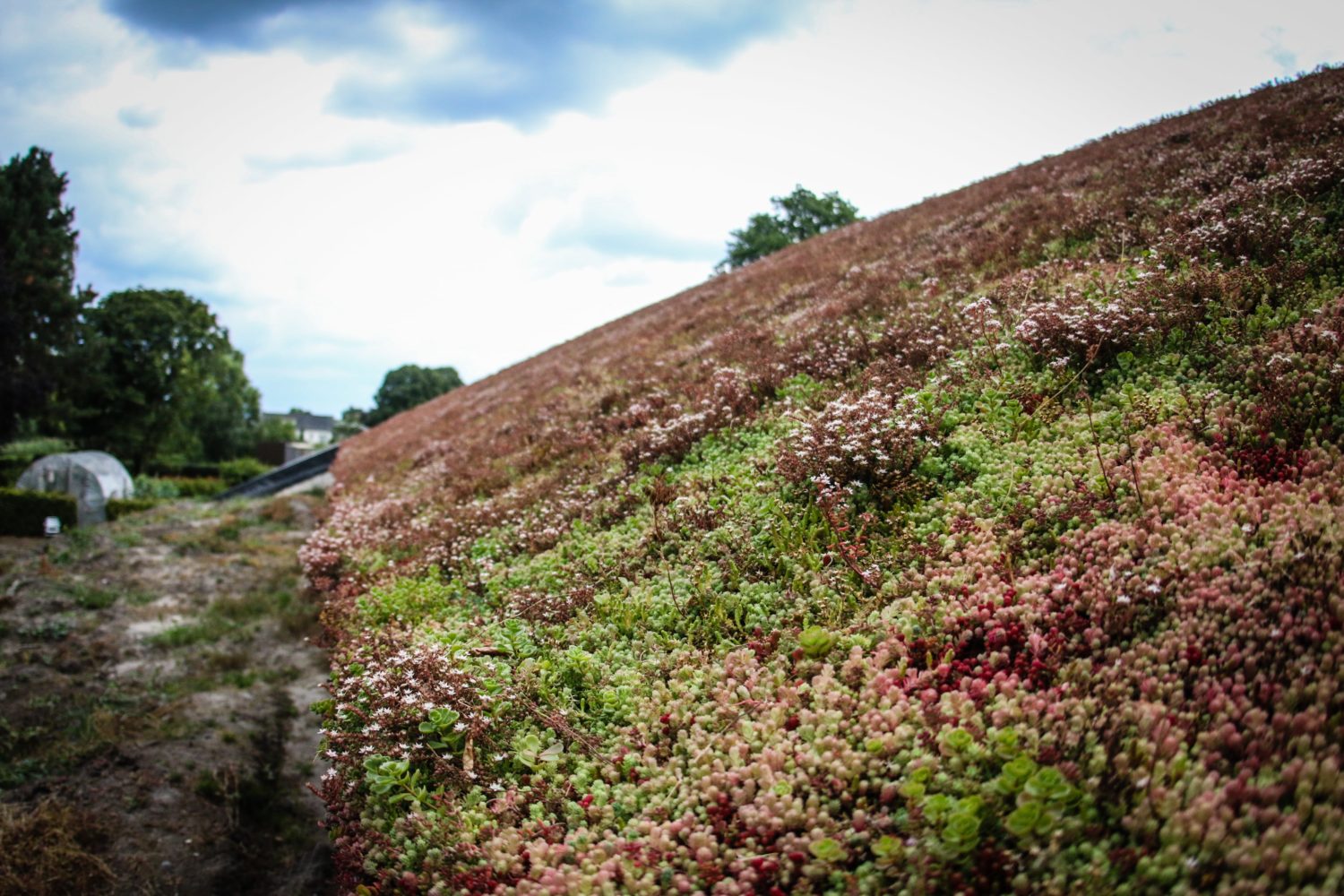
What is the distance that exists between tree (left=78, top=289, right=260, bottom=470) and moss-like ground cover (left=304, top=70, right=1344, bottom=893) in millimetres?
51673

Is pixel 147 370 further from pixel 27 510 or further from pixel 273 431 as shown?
pixel 27 510

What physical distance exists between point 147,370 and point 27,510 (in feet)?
102

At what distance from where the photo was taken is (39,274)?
132ft

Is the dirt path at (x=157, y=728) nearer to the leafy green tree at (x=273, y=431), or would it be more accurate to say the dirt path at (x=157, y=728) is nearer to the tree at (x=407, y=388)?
the leafy green tree at (x=273, y=431)

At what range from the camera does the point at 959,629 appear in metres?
3.94

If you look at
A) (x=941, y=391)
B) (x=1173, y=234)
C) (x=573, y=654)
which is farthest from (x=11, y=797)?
(x=1173, y=234)

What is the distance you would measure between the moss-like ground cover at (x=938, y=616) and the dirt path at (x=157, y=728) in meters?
2.85

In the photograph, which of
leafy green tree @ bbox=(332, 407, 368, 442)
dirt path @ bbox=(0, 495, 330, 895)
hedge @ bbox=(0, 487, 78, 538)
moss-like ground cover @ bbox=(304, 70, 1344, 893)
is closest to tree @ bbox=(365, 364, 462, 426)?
leafy green tree @ bbox=(332, 407, 368, 442)

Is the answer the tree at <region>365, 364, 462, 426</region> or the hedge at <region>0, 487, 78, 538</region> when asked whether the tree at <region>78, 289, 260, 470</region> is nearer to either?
the hedge at <region>0, 487, 78, 538</region>

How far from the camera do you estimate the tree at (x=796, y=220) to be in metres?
52.1

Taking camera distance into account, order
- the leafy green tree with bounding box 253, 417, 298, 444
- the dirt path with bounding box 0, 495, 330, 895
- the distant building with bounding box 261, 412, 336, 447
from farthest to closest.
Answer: the distant building with bounding box 261, 412, 336, 447 < the leafy green tree with bounding box 253, 417, 298, 444 < the dirt path with bounding box 0, 495, 330, 895

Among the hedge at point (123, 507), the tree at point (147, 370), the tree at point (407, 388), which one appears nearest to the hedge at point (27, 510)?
the hedge at point (123, 507)

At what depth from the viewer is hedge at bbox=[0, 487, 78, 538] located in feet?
73.3

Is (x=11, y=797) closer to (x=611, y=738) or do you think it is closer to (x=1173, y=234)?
(x=611, y=738)
